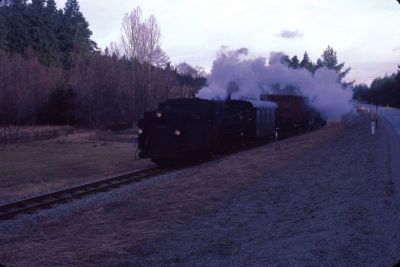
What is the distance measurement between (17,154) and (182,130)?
1769cm

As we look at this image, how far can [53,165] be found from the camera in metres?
26.5

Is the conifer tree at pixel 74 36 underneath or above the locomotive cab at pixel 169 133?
above

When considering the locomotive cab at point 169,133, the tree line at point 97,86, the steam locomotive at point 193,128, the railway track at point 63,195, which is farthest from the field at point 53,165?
the tree line at point 97,86

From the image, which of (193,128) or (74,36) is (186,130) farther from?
(74,36)

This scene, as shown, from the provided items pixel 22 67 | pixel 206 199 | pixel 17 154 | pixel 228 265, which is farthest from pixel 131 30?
pixel 228 265

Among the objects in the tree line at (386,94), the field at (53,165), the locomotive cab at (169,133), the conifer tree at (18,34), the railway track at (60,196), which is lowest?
the field at (53,165)

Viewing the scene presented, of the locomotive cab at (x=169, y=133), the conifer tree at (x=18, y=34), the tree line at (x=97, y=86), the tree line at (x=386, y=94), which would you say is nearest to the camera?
the locomotive cab at (x=169, y=133)

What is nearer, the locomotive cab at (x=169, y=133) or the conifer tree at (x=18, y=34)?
the locomotive cab at (x=169, y=133)

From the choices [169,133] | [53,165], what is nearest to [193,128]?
[169,133]

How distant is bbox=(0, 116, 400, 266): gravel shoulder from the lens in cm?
801

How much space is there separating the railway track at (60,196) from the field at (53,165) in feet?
4.88

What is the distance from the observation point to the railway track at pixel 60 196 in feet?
42.7

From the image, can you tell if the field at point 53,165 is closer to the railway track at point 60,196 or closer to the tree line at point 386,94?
the railway track at point 60,196

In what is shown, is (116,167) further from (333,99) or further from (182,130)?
(333,99)
